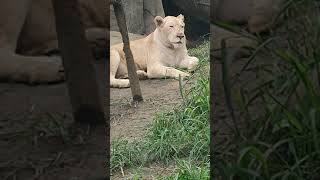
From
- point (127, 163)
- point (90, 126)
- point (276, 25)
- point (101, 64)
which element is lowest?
point (127, 163)

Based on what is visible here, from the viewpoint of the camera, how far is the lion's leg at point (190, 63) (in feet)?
12.5

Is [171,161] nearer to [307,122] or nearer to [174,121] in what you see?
[174,121]

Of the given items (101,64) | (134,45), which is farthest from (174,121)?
(134,45)

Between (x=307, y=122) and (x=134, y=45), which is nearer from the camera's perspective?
(x=307, y=122)

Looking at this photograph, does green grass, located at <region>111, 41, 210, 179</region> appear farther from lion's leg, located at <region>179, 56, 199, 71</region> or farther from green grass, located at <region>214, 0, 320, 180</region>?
lion's leg, located at <region>179, 56, 199, 71</region>

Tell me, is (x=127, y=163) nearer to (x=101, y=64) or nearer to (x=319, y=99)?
(x=101, y=64)

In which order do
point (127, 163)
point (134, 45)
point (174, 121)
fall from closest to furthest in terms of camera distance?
point (127, 163) < point (174, 121) < point (134, 45)

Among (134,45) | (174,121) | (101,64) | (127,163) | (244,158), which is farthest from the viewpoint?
(134,45)

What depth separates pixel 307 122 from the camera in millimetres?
1336

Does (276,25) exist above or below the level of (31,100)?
above

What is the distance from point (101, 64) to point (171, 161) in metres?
0.50

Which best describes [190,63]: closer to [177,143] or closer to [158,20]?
[158,20]

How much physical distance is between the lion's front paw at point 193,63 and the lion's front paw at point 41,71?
197 cm

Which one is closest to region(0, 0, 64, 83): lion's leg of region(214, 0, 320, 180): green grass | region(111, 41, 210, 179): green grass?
region(111, 41, 210, 179): green grass
